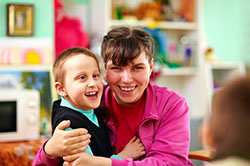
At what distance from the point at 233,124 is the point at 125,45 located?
843 millimetres

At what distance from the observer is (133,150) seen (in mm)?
1425

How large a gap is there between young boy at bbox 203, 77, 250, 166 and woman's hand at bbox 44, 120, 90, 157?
2.00 feet

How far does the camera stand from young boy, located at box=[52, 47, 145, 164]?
4.23 ft

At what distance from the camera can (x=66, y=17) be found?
3.22 meters

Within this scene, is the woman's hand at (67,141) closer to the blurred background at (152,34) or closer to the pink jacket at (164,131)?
the pink jacket at (164,131)

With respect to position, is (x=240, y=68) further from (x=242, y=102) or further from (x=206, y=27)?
(x=242, y=102)

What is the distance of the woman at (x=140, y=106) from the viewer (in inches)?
55.8

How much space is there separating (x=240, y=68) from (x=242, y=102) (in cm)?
319

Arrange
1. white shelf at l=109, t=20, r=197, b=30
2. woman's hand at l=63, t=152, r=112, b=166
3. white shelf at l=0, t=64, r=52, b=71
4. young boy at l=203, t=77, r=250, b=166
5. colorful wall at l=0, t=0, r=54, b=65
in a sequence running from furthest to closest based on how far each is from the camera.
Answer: white shelf at l=109, t=20, r=197, b=30, colorful wall at l=0, t=0, r=54, b=65, white shelf at l=0, t=64, r=52, b=71, woman's hand at l=63, t=152, r=112, b=166, young boy at l=203, t=77, r=250, b=166

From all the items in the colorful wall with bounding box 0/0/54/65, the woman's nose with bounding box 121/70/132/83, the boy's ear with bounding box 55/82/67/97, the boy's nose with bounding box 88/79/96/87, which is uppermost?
the colorful wall with bounding box 0/0/54/65

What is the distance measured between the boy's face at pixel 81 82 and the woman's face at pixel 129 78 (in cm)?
15

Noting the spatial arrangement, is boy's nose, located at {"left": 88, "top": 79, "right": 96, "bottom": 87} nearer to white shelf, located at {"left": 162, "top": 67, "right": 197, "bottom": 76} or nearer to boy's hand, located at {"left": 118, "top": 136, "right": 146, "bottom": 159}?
boy's hand, located at {"left": 118, "top": 136, "right": 146, "bottom": 159}

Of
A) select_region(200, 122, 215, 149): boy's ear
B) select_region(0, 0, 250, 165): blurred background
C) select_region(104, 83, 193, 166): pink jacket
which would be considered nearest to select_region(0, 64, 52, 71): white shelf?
select_region(0, 0, 250, 165): blurred background

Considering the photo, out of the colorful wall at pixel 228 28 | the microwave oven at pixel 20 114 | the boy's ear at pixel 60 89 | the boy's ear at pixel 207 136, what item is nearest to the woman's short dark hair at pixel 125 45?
the boy's ear at pixel 60 89
